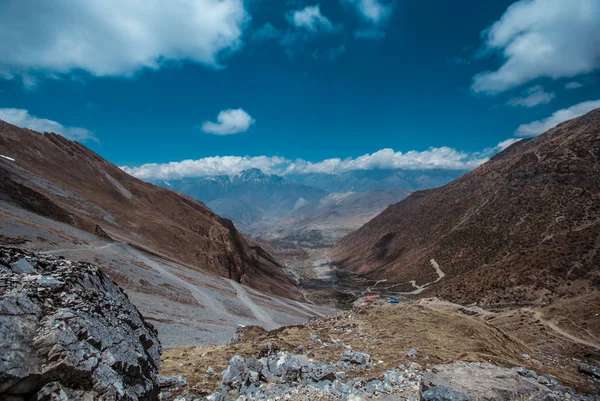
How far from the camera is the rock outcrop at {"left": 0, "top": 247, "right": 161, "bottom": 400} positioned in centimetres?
639

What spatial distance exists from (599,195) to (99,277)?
105m

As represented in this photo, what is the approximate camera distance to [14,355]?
6.29 metres

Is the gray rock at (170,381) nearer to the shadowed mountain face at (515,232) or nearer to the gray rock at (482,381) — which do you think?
the gray rock at (482,381)

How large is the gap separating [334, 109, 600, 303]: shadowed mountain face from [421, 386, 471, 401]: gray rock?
57.1 metres

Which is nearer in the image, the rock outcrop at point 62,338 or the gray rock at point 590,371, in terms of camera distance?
the rock outcrop at point 62,338

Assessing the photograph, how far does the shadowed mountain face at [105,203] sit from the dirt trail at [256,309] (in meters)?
11.8

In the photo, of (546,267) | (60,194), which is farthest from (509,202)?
(60,194)

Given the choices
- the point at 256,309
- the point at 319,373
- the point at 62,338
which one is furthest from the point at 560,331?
the point at 62,338

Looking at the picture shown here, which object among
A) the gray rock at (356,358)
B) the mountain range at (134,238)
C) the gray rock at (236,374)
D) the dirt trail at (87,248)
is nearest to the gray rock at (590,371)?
the gray rock at (356,358)

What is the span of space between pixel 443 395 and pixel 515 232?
92791 mm

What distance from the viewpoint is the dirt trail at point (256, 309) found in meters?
51.4

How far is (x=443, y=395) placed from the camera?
32.0 ft

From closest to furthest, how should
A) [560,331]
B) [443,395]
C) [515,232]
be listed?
[443,395]
[560,331]
[515,232]

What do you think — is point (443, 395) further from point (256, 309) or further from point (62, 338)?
point (256, 309)
